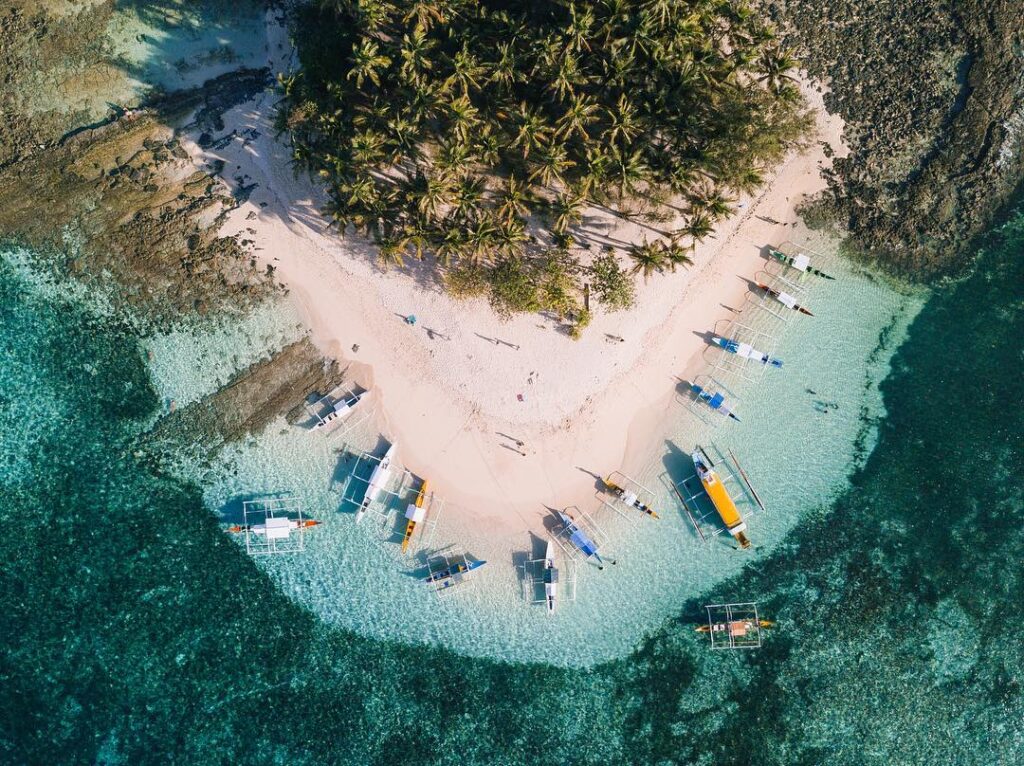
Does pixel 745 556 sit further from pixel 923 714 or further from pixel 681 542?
pixel 923 714

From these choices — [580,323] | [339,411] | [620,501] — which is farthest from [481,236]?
[620,501]

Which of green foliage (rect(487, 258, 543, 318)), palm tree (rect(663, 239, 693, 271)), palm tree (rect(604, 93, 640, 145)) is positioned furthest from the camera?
green foliage (rect(487, 258, 543, 318))

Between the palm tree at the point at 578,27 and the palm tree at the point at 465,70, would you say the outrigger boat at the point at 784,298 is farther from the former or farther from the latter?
the palm tree at the point at 465,70

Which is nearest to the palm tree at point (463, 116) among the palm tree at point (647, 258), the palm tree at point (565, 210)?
the palm tree at point (565, 210)

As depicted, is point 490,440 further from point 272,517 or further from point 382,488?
point 272,517

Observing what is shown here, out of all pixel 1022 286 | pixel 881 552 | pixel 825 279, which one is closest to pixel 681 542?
pixel 881 552

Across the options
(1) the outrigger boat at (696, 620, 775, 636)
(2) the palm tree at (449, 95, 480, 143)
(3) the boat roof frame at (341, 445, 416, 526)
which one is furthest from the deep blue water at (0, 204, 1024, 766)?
(2) the palm tree at (449, 95, 480, 143)

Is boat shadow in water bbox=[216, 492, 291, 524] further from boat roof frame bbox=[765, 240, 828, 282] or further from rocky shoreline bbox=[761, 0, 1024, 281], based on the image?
rocky shoreline bbox=[761, 0, 1024, 281]
